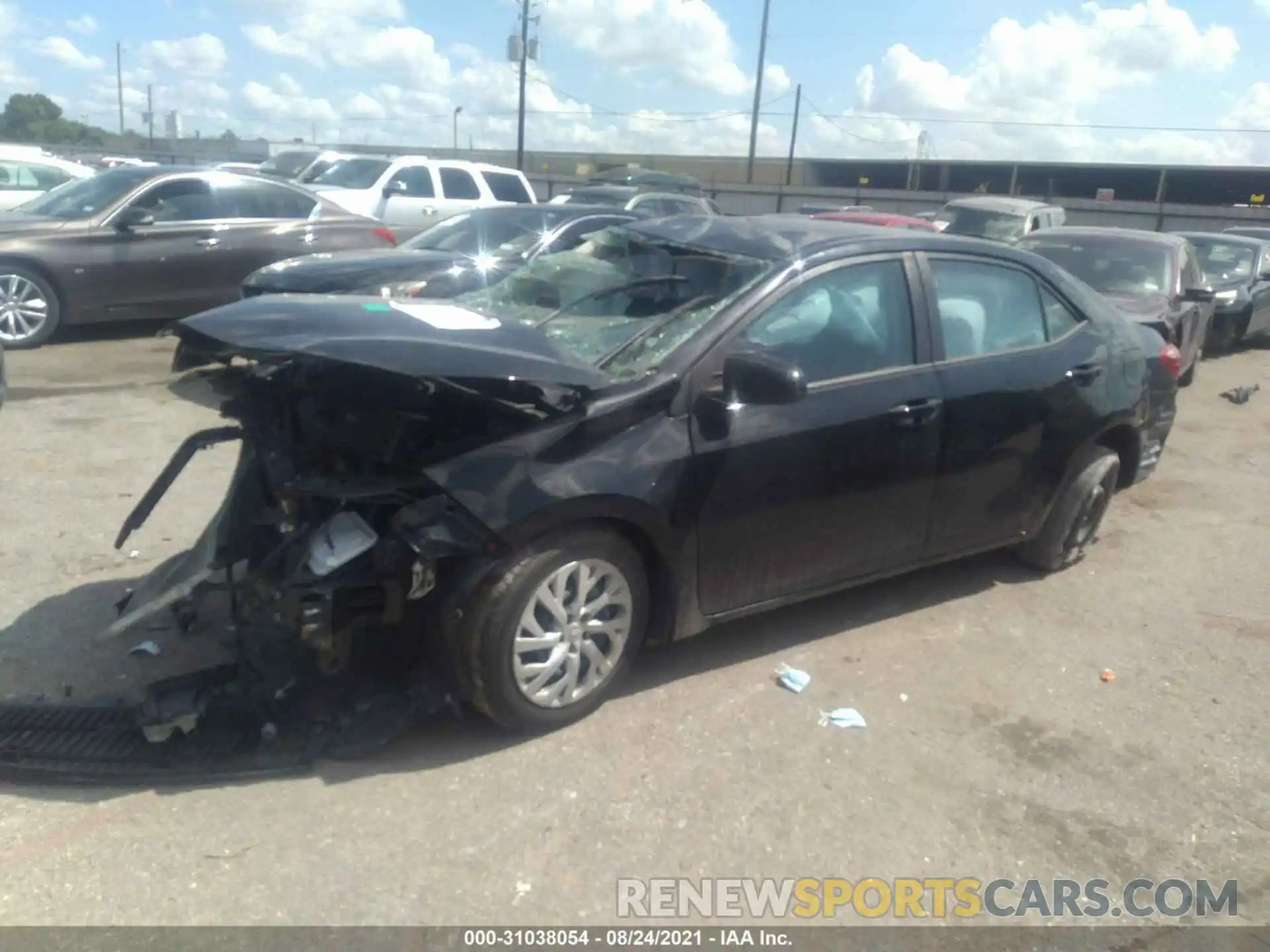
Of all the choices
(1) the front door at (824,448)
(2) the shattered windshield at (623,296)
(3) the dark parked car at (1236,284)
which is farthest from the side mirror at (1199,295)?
(2) the shattered windshield at (623,296)

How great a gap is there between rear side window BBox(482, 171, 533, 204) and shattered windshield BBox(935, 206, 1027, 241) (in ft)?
22.5

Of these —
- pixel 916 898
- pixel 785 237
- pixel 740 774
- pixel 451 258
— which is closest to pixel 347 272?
pixel 451 258

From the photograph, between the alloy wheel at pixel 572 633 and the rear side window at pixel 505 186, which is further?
the rear side window at pixel 505 186

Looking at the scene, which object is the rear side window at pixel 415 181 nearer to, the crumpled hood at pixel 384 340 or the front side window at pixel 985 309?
the front side window at pixel 985 309

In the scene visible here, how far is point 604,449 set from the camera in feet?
12.0

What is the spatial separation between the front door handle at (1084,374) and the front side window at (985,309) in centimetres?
21

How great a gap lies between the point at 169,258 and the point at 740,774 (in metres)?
8.73

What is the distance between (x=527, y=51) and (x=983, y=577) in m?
37.7

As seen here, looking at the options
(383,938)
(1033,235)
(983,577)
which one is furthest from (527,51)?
(383,938)

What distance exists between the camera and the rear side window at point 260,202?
35.3ft

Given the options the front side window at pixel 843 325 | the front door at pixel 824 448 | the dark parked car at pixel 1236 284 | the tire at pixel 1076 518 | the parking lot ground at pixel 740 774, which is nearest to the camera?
the parking lot ground at pixel 740 774

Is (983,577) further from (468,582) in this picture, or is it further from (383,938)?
(383,938)

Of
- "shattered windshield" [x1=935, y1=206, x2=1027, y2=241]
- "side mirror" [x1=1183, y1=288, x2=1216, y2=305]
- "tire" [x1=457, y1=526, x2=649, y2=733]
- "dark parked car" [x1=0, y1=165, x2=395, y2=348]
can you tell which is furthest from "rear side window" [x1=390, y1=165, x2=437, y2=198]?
"tire" [x1=457, y1=526, x2=649, y2=733]

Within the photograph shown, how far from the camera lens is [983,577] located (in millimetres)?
5508
